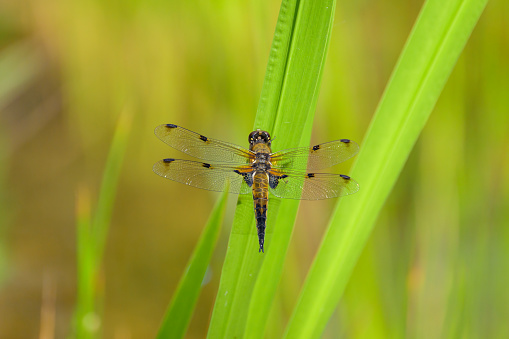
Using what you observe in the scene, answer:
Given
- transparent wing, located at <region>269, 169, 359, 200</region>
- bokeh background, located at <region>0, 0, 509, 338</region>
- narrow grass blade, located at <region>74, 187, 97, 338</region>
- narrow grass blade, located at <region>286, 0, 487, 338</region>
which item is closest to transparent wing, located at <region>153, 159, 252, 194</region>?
transparent wing, located at <region>269, 169, 359, 200</region>

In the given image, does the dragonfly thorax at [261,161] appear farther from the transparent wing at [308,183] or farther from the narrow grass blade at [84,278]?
the narrow grass blade at [84,278]

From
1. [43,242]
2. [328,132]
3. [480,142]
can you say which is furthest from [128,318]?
[480,142]

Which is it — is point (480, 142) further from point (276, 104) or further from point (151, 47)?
point (151, 47)

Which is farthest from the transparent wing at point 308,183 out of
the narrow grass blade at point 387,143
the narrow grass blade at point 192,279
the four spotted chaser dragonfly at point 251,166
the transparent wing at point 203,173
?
the narrow grass blade at point 192,279

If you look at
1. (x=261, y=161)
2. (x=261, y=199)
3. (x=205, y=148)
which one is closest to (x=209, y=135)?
(x=205, y=148)

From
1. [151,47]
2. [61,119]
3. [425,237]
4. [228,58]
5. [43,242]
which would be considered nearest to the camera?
[228,58]

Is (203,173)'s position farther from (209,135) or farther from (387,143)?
(209,135)
